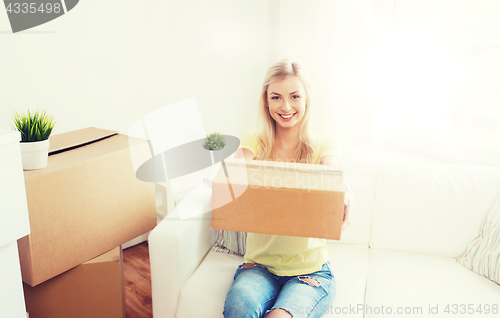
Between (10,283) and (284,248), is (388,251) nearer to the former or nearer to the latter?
(284,248)

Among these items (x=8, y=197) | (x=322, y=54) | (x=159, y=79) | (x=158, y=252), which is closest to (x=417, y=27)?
(x=322, y=54)

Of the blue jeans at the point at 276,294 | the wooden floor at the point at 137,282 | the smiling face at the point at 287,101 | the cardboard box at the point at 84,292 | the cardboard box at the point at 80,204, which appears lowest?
the wooden floor at the point at 137,282

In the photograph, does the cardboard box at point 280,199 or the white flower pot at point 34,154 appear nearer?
the cardboard box at point 280,199

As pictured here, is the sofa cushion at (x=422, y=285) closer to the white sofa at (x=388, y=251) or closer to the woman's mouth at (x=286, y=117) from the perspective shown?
the white sofa at (x=388, y=251)

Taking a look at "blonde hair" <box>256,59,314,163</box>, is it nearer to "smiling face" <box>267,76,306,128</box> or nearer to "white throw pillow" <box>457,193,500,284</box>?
"smiling face" <box>267,76,306,128</box>

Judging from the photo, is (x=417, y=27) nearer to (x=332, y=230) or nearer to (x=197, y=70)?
(x=197, y=70)

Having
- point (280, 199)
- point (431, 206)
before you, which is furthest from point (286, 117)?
point (431, 206)

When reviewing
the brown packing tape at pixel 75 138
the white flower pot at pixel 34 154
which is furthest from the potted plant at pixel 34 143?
the brown packing tape at pixel 75 138

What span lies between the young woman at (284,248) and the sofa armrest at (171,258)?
0.60 ft

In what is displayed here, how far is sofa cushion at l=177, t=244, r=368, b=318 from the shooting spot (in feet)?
3.50

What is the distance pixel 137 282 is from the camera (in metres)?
1.66

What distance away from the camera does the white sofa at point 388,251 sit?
3.54ft

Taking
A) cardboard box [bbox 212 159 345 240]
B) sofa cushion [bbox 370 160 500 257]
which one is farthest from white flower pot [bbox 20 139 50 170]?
sofa cushion [bbox 370 160 500 257]

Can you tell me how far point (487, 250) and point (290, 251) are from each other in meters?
0.71
